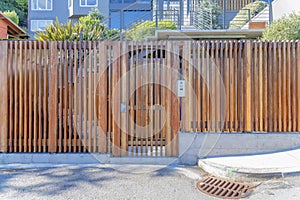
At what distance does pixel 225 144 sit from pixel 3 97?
4557mm

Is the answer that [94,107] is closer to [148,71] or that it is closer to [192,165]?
[148,71]

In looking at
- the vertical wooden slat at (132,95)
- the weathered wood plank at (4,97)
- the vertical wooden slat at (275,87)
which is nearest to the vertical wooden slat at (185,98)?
the vertical wooden slat at (132,95)

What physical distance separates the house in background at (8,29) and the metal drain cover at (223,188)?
12.9 meters

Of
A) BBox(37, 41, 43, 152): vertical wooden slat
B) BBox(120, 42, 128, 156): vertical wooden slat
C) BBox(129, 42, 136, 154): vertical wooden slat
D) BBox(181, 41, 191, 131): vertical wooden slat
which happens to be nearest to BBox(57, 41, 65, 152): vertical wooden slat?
BBox(37, 41, 43, 152): vertical wooden slat

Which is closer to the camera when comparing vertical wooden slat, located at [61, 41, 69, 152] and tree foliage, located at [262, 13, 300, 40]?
vertical wooden slat, located at [61, 41, 69, 152]

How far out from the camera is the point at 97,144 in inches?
223

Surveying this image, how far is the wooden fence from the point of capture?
5.65m

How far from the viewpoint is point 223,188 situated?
439 centimetres

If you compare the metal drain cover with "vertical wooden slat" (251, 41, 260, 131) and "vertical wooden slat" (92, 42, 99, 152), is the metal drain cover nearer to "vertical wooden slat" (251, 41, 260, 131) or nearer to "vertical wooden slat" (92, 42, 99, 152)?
"vertical wooden slat" (251, 41, 260, 131)

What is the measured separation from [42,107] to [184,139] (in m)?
2.96

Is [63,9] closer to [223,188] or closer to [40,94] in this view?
[40,94]

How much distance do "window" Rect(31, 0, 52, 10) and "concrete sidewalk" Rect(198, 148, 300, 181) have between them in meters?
25.4

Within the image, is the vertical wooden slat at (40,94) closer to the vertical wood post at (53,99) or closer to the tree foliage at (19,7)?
the vertical wood post at (53,99)

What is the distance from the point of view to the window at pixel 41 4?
2630cm
